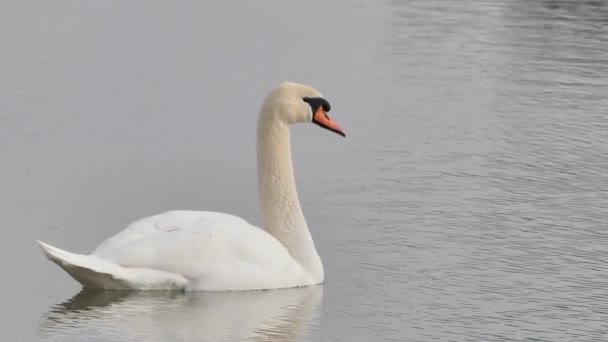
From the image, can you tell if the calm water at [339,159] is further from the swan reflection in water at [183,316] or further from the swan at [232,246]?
the swan at [232,246]

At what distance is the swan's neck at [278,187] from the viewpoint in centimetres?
1010

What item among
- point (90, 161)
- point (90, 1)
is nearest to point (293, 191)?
point (90, 161)

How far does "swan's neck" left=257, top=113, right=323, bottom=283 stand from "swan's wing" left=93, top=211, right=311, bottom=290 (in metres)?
0.32

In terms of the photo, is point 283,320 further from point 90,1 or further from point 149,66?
point 90,1

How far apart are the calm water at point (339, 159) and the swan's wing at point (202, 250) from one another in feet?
0.49

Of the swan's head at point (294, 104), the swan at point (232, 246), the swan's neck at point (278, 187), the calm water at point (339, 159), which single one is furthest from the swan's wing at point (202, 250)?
the swan's head at point (294, 104)

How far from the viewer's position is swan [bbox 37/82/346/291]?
9.41 metres

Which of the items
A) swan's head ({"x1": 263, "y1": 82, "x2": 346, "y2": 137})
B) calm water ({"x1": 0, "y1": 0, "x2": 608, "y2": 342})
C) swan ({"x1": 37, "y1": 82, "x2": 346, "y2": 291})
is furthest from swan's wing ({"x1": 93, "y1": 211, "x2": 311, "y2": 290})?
swan's head ({"x1": 263, "y1": 82, "x2": 346, "y2": 137})

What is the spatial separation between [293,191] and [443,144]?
3.95 m

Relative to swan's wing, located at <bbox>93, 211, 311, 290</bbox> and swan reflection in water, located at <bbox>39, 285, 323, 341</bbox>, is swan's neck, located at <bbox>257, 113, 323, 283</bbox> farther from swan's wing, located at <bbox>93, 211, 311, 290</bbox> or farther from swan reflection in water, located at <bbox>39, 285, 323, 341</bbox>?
swan reflection in water, located at <bbox>39, 285, 323, 341</bbox>

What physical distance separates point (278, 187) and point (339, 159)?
10.2 feet

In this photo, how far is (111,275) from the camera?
930 centimetres

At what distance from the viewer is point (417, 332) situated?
9016 millimetres

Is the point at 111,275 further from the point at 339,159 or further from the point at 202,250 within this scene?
the point at 339,159
